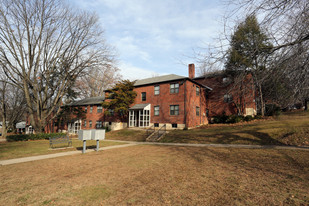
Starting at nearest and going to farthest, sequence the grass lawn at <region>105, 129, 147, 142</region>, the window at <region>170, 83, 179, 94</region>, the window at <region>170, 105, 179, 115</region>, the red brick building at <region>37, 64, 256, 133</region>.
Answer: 1. the grass lawn at <region>105, 129, 147, 142</region>
2. the red brick building at <region>37, 64, 256, 133</region>
3. the window at <region>170, 105, 179, 115</region>
4. the window at <region>170, 83, 179, 94</region>

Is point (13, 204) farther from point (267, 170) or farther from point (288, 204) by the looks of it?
point (267, 170)

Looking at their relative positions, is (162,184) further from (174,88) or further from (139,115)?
(139,115)

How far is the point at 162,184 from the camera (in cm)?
477

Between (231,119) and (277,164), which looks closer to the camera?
(277,164)

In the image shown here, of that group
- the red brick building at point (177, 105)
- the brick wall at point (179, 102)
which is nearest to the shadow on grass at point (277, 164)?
the red brick building at point (177, 105)

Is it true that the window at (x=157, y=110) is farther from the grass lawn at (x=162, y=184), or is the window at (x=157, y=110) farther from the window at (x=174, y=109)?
the grass lawn at (x=162, y=184)

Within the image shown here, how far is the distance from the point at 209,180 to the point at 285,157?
5.05 meters

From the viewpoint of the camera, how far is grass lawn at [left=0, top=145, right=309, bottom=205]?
3809 millimetres

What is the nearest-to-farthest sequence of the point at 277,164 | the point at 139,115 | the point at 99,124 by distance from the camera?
1. the point at 277,164
2. the point at 139,115
3. the point at 99,124

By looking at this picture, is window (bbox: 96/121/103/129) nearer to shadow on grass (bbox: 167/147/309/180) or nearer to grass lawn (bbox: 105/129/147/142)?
grass lawn (bbox: 105/129/147/142)

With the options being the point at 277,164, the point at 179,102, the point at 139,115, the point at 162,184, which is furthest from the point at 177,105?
the point at 162,184

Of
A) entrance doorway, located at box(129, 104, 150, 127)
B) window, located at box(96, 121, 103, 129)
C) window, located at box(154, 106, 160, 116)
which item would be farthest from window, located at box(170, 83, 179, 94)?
window, located at box(96, 121, 103, 129)

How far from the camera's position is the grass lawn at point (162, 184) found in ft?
12.5

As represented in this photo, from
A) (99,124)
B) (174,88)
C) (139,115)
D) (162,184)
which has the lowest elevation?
(162,184)
